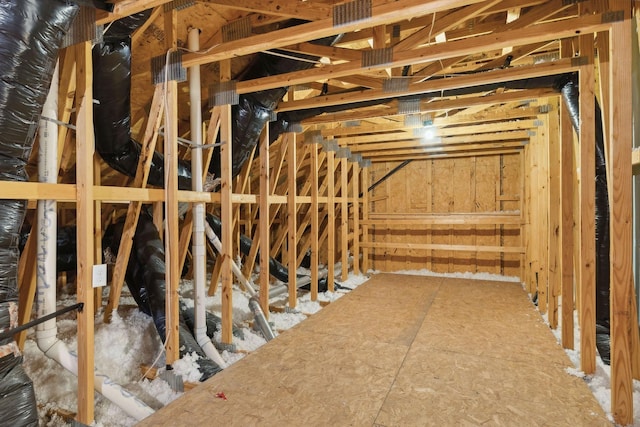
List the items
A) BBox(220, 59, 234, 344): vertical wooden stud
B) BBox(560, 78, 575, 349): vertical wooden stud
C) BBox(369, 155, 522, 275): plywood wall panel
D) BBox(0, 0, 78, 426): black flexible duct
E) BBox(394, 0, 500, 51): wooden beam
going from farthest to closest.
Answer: BBox(369, 155, 522, 275): plywood wall panel < BBox(220, 59, 234, 344): vertical wooden stud < BBox(560, 78, 575, 349): vertical wooden stud < BBox(394, 0, 500, 51): wooden beam < BBox(0, 0, 78, 426): black flexible duct

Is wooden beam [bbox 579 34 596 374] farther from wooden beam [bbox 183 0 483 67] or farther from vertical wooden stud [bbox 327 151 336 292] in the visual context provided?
vertical wooden stud [bbox 327 151 336 292]

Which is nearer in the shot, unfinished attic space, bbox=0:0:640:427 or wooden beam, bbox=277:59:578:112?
unfinished attic space, bbox=0:0:640:427

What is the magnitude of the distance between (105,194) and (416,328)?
2546 mm

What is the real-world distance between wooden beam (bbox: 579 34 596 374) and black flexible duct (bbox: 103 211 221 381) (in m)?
2.35

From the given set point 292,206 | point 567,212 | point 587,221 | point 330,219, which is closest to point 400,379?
point 587,221

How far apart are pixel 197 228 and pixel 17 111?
1.38 meters

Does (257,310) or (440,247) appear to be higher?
(440,247)

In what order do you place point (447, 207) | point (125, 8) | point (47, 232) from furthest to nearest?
1. point (447, 207)
2. point (47, 232)
3. point (125, 8)

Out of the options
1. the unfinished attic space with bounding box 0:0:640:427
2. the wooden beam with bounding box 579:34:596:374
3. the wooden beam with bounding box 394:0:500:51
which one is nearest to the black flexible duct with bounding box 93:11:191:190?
the unfinished attic space with bounding box 0:0:640:427

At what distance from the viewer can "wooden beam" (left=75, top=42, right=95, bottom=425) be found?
176cm

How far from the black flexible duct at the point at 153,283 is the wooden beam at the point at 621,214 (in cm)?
228

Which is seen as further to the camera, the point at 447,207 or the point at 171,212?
the point at 447,207

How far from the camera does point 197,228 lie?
2.61 metres

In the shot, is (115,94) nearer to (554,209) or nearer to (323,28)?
(323,28)
